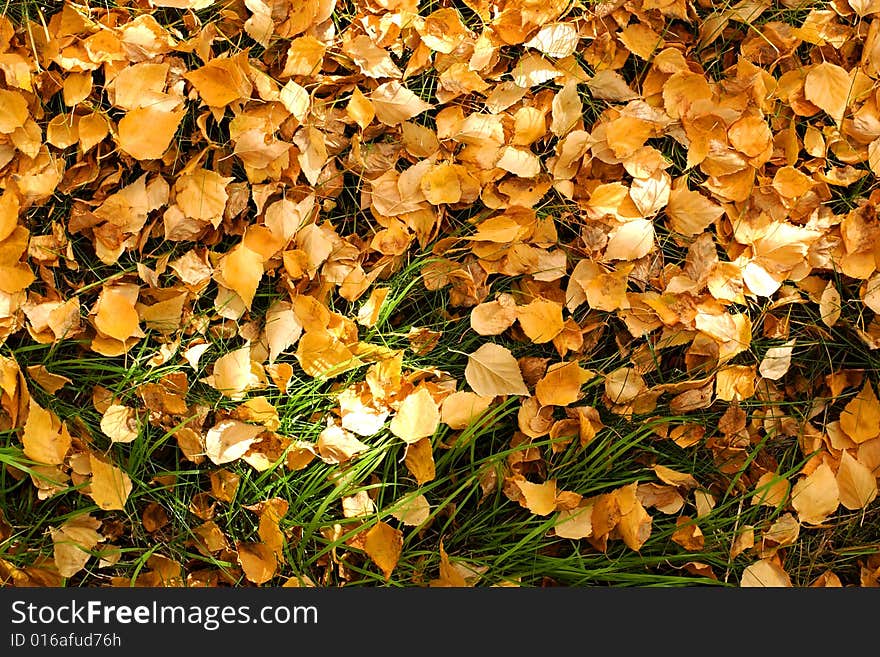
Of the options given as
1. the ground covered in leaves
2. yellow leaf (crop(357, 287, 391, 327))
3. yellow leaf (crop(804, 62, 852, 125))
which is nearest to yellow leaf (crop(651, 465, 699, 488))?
the ground covered in leaves

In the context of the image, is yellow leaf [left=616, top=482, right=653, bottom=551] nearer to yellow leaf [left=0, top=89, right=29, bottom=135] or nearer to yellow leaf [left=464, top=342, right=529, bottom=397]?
yellow leaf [left=464, top=342, right=529, bottom=397]

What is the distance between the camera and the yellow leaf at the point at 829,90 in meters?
1.23

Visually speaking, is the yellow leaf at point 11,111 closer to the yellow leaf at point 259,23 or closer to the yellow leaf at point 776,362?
the yellow leaf at point 259,23

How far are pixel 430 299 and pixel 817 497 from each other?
0.57 meters

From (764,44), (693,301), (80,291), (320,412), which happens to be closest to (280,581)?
(320,412)

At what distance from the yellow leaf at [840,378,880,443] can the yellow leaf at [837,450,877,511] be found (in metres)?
0.03

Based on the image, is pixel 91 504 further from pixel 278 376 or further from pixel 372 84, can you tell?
pixel 372 84

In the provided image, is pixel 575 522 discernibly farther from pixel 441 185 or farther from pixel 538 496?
pixel 441 185

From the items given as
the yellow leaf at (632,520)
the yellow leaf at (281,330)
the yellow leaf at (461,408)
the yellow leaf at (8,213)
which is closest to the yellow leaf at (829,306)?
the yellow leaf at (632,520)

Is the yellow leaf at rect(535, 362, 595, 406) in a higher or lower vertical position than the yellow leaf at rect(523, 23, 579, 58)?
lower

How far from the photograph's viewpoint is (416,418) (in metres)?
1.15

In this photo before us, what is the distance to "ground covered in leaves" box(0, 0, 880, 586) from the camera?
3.80 ft

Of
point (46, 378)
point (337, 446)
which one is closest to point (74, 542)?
point (46, 378)

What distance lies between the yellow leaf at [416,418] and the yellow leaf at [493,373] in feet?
0.21
